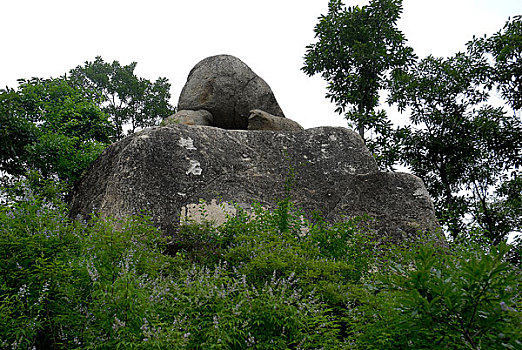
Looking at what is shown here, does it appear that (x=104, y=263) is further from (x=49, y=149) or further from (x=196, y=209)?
(x=49, y=149)

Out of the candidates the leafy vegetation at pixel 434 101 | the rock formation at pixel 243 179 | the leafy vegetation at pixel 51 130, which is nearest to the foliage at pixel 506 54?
the leafy vegetation at pixel 434 101

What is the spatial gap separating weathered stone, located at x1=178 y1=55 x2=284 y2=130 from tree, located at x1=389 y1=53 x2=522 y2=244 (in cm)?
529

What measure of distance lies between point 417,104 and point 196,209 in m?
10.4

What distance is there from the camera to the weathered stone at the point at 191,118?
11408mm

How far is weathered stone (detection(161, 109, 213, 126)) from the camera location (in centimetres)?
1141

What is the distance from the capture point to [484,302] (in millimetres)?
2100

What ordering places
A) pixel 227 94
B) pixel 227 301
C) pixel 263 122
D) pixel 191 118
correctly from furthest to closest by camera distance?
pixel 227 94 → pixel 191 118 → pixel 263 122 → pixel 227 301

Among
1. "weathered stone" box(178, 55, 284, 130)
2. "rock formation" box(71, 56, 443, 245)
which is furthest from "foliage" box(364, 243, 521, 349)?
"weathered stone" box(178, 55, 284, 130)

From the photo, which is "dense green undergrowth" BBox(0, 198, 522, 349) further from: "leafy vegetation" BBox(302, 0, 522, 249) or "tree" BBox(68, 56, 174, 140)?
"tree" BBox(68, 56, 174, 140)

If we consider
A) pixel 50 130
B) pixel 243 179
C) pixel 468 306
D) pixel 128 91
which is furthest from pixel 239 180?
pixel 128 91

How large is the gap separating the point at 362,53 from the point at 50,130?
988cm

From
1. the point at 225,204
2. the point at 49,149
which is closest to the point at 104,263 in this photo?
the point at 225,204

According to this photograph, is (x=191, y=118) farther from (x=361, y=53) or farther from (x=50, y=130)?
(x=361, y=53)

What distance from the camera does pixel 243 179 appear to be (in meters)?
8.32
